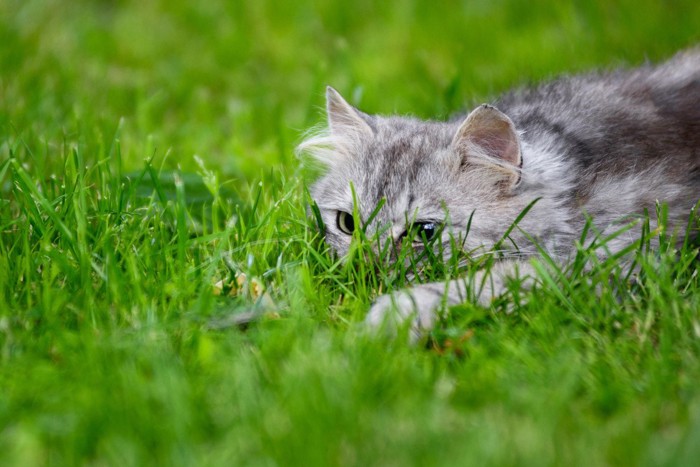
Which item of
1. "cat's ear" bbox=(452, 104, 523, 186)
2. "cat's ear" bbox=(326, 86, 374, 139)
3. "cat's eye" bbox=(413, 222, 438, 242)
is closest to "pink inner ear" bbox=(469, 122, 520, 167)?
"cat's ear" bbox=(452, 104, 523, 186)

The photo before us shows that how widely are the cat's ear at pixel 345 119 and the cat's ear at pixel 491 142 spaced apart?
1.48 ft

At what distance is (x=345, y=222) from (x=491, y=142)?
2.03 ft

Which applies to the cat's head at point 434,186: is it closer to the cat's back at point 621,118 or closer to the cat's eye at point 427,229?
the cat's eye at point 427,229

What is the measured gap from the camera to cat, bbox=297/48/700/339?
293cm

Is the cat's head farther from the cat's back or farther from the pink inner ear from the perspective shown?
the cat's back

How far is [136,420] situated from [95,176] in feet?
6.67

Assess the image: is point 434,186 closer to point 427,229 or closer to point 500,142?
point 427,229

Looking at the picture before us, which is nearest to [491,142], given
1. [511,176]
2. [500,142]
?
[500,142]

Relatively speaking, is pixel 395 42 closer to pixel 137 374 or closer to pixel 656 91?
pixel 656 91

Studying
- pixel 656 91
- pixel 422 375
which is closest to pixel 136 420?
pixel 422 375

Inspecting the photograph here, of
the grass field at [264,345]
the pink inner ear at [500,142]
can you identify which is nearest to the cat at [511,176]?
the pink inner ear at [500,142]

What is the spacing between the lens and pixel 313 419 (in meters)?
1.91

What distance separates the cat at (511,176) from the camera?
2.93 m

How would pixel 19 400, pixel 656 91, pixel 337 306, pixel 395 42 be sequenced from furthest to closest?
pixel 395 42
pixel 656 91
pixel 337 306
pixel 19 400
